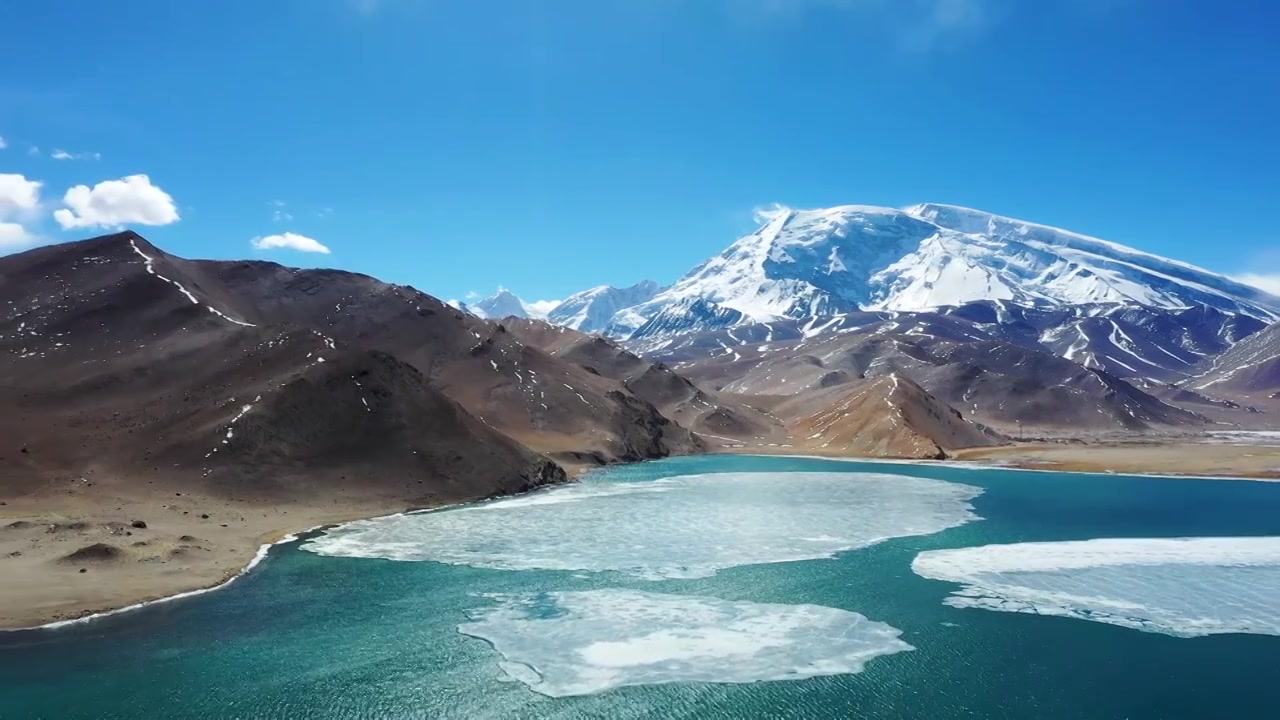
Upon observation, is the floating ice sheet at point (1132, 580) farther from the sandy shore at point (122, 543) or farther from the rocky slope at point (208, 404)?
the rocky slope at point (208, 404)

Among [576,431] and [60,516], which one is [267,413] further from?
[576,431]

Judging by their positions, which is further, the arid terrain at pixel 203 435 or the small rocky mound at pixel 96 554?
the arid terrain at pixel 203 435

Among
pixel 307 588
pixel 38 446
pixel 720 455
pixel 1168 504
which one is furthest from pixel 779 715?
pixel 720 455

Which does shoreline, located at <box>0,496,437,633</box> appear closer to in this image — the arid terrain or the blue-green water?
the arid terrain

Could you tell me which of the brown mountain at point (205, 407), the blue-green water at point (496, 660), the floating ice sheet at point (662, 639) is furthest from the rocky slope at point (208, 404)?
the floating ice sheet at point (662, 639)

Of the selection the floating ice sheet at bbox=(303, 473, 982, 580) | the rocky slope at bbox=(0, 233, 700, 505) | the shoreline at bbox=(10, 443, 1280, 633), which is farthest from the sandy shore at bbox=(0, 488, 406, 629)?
the floating ice sheet at bbox=(303, 473, 982, 580)

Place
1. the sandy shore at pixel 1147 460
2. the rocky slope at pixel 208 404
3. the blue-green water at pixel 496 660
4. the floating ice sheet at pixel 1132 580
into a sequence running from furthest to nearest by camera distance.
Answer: the sandy shore at pixel 1147 460 < the rocky slope at pixel 208 404 < the floating ice sheet at pixel 1132 580 < the blue-green water at pixel 496 660
